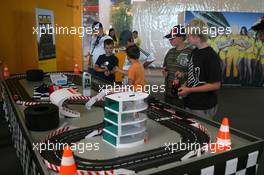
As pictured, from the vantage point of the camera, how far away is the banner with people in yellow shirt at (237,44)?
238 inches

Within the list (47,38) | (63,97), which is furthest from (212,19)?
(63,97)

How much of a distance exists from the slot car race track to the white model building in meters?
0.10

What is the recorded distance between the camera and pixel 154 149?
1.33 metres

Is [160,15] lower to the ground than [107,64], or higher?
higher

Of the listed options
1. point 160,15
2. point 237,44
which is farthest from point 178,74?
point 237,44

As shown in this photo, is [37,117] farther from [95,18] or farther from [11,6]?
[95,18]

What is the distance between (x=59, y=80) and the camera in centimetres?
280

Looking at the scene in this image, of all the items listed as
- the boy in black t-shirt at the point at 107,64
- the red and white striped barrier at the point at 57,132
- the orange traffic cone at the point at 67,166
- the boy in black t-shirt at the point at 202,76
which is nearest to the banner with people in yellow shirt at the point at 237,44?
the boy in black t-shirt at the point at 107,64

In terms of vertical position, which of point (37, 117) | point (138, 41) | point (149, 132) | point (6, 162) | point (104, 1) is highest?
point (104, 1)

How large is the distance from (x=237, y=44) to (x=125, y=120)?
546 centimetres

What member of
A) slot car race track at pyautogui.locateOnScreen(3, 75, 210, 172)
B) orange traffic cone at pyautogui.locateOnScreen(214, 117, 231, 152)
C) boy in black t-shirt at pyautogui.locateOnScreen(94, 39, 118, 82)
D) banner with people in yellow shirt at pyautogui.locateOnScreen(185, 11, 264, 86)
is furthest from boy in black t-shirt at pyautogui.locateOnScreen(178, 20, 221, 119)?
banner with people in yellow shirt at pyautogui.locateOnScreen(185, 11, 264, 86)

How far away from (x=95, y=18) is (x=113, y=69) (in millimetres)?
2967

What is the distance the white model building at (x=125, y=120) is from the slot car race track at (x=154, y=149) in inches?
4.0

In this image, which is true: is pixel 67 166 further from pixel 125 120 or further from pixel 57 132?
pixel 57 132
